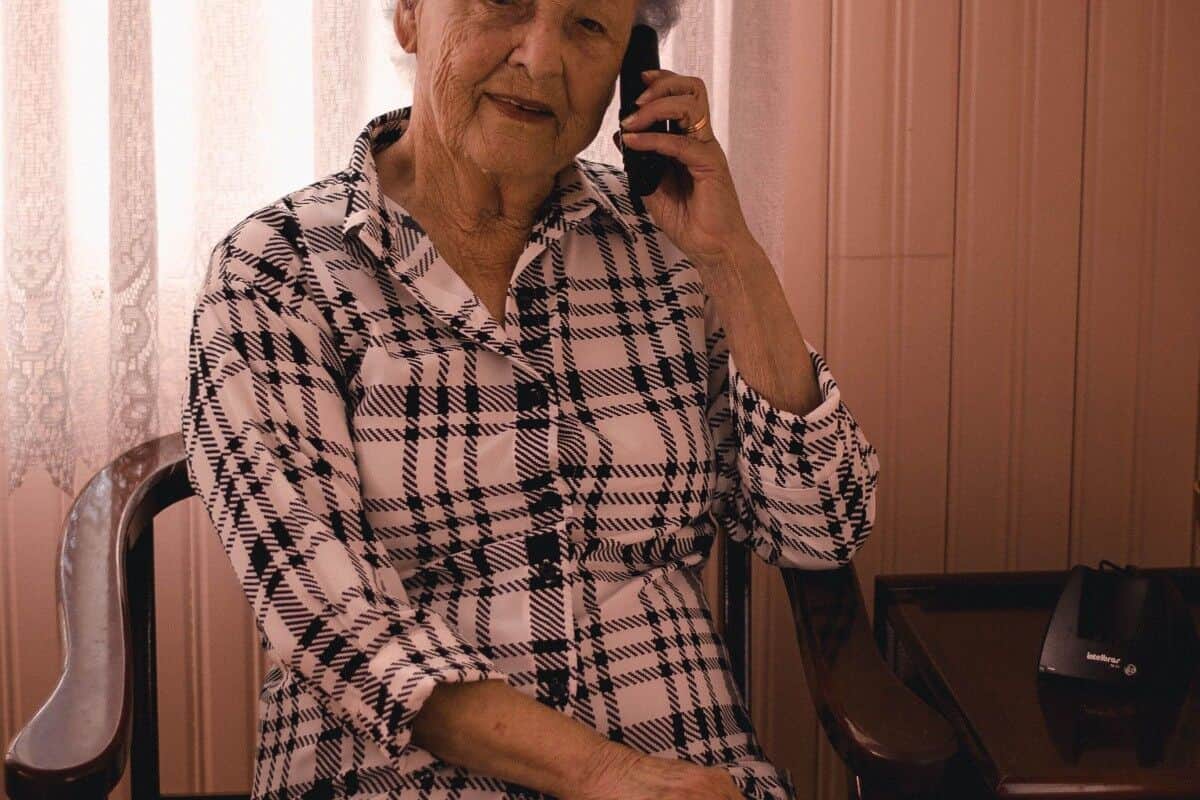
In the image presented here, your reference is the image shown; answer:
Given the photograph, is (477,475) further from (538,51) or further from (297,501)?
(538,51)

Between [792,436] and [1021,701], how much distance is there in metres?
0.35

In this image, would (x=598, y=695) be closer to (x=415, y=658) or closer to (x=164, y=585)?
(x=415, y=658)

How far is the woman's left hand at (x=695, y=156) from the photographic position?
50.0 inches

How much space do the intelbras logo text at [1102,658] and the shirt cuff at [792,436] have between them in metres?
0.31

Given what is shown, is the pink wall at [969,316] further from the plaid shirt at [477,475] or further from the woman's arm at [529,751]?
the woman's arm at [529,751]

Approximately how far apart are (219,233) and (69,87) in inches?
10.7

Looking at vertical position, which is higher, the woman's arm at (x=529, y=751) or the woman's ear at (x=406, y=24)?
the woman's ear at (x=406, y=24)

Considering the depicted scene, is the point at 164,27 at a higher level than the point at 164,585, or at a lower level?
Answer: higher

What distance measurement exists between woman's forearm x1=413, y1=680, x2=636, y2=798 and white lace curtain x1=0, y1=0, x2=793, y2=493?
0.79 meters

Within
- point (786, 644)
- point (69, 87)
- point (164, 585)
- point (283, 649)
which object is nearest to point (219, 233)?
point (69, 87)

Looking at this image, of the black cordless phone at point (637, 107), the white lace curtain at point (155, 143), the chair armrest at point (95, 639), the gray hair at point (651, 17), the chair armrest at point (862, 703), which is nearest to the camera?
the chair armrest at point (95, 639)

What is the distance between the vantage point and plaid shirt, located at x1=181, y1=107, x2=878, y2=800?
106cm

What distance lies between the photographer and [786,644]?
183 cm

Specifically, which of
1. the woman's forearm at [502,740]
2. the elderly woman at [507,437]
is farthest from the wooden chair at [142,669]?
the woman's forearm at [502,740]
